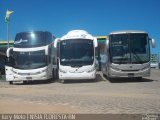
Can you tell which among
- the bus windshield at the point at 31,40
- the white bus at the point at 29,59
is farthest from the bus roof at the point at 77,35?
the white bus at the point at 29,59

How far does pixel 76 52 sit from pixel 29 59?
130 inches

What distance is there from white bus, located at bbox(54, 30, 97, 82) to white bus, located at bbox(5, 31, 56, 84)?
1308 millimetres

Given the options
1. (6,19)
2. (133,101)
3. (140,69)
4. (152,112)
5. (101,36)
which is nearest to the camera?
(152,112)

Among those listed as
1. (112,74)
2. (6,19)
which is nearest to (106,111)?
(112,74)

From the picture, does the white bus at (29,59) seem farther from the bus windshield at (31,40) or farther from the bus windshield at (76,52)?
the bus windshield at (76,52)

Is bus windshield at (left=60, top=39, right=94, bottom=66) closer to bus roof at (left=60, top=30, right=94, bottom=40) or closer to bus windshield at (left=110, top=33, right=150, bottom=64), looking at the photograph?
bus roof at (left=60, top=30, right=94, bottom=40)

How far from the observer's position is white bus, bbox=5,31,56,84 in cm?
2309

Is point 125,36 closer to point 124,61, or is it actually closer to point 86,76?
point 124,61

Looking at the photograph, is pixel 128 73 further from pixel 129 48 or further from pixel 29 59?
pixel 29 59

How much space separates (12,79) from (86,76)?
5.12m

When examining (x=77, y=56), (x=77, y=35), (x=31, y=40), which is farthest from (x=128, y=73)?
(x=31, y=40)

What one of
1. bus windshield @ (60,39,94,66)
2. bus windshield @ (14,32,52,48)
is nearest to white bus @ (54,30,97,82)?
bus windshield @ (60,39,94,66)

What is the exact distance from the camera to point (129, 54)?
2170 cm

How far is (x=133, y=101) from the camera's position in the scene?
11969mm
